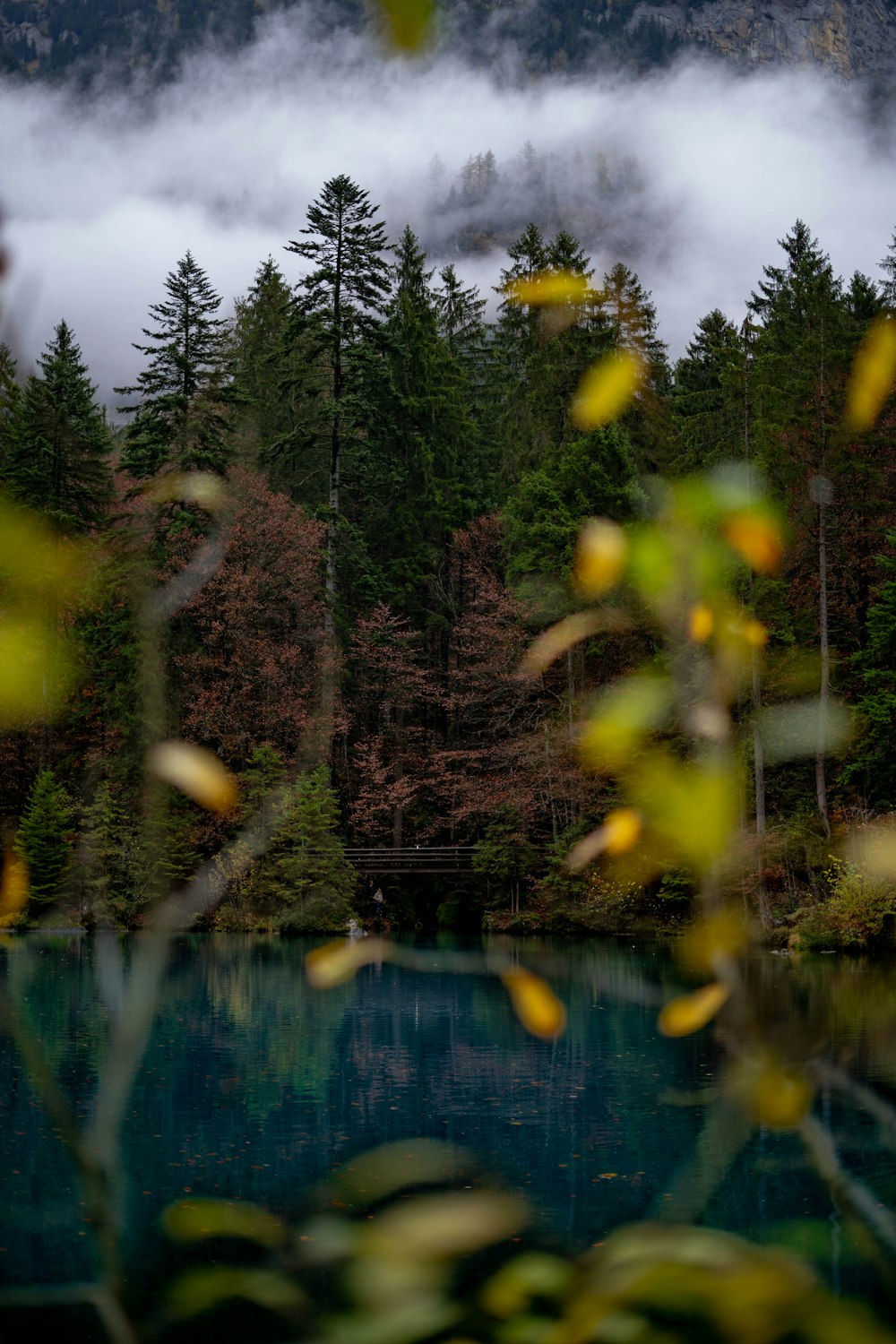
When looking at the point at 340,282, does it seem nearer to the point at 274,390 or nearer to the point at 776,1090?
the point at 274,390

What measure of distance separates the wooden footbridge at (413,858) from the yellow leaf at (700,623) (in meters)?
27.7

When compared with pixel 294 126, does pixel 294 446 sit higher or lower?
higher

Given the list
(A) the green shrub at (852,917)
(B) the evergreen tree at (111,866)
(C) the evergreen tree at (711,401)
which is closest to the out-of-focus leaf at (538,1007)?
(A) the green shrub at (852,917)

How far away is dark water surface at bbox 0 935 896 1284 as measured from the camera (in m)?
6.38

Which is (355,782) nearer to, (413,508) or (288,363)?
(413,508)

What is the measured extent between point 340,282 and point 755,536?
108 feet

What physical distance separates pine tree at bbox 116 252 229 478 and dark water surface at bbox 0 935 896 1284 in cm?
1451

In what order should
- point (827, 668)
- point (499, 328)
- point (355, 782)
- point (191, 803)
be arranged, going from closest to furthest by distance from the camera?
point (827, 668), point (191, 803), point (355, 782), point (499, 328)

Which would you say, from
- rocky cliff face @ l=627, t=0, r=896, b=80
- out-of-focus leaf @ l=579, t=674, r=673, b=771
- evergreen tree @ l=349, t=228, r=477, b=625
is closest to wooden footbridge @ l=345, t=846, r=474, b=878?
evergreen tree @ l=349, t=228, r=477, b=625

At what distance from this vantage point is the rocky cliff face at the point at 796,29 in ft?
339

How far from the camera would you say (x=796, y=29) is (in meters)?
105

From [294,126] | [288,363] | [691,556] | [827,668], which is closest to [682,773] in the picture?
[691,556]

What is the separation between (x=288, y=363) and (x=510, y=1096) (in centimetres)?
3013

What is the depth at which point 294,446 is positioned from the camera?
3225cm
